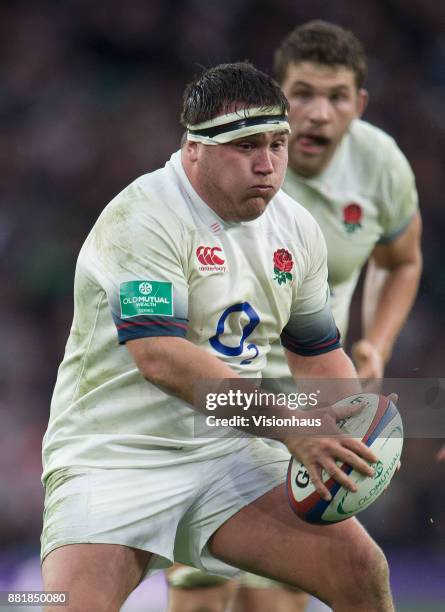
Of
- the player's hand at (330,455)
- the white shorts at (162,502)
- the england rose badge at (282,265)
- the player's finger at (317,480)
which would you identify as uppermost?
the england rose badge at (282,265)

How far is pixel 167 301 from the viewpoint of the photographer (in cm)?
321

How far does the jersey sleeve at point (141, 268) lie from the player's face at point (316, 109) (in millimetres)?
1813

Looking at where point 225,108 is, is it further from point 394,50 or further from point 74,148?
point 394,50

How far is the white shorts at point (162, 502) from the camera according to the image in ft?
10.8

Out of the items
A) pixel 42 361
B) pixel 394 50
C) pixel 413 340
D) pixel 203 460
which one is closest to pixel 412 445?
pixel 413 340

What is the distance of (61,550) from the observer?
3234 mm

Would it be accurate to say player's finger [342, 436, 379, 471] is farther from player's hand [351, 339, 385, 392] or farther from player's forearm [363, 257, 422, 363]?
player's forearm [363, 257, 422, 363]

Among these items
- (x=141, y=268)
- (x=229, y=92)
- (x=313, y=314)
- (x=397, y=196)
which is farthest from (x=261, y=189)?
(x=397, y=196)

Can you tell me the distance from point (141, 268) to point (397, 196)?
95.4 inches

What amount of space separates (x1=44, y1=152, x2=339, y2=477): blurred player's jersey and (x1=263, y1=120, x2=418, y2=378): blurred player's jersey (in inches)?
64.5

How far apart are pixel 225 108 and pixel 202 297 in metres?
0.56

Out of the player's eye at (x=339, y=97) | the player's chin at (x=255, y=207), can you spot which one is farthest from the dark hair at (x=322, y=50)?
the player's chin at (x=255, y=207)

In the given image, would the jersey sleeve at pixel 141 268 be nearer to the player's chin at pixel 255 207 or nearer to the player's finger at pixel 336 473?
the player's chin at pixel 255 207

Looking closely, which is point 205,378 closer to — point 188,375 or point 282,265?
point 188,375
